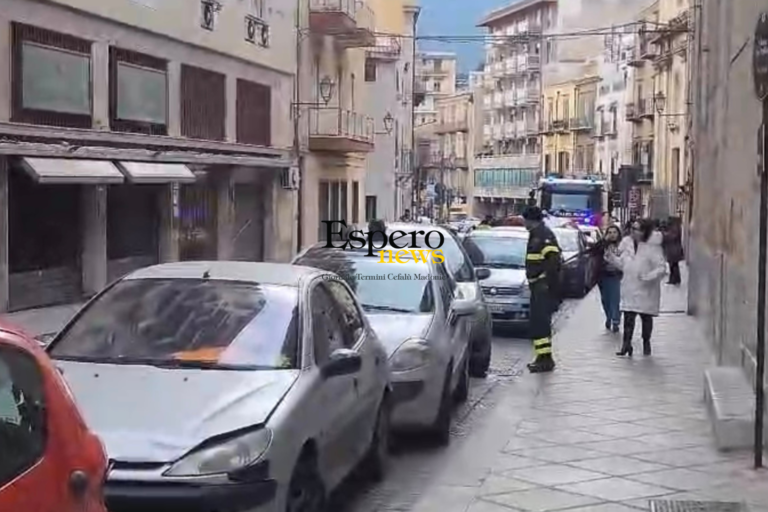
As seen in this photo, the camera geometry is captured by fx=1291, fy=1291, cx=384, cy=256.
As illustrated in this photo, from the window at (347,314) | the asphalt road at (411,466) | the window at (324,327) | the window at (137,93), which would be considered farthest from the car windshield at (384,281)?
the window at (137,93)

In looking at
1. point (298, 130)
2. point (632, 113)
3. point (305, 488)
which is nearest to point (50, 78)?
point (305, 488)

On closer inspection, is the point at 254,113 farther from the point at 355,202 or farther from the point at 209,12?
the point at 355,202

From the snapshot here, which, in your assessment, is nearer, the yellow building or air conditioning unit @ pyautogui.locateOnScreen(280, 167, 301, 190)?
air conditioning unit @ pyautogui.locateOnScreen(280, 167, 301, 190)

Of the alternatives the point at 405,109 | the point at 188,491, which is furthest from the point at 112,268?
the point at 405,109

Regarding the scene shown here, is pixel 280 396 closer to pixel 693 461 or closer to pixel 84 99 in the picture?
pixel 693 461

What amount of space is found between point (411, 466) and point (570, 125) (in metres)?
77.7

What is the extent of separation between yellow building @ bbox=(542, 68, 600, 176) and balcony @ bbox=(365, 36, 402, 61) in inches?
985

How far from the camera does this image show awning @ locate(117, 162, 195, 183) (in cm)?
2039

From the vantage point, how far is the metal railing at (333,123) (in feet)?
115

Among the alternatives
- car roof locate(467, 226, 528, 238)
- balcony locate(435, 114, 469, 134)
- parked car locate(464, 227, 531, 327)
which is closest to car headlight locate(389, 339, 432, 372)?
parked car locate(464, 227, 531, 327)

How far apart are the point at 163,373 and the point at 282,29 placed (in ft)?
82.6

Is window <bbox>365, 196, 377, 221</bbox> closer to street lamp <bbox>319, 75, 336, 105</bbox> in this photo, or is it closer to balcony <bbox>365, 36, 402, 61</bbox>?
balcony <bbox>365, 36, 402, 61</bbox>

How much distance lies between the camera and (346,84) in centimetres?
3997

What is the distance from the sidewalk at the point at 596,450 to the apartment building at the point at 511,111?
256 ft
